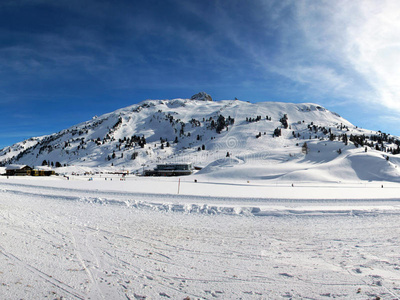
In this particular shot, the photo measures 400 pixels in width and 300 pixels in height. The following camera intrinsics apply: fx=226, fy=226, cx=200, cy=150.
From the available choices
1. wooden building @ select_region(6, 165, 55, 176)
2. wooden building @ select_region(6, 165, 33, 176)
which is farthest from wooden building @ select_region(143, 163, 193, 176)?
wooden building @ select_region(6, 165, 33, 176)

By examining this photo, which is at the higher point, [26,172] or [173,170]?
[173,170]

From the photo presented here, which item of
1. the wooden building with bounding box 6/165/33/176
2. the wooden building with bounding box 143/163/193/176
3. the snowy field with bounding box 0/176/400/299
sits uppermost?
the wooden building with bounding box 143/163/193/176

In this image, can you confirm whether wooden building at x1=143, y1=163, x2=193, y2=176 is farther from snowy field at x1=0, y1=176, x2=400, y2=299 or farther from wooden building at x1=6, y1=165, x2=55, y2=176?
snowy field at x1=0, y1=176, x2=400, y2=299

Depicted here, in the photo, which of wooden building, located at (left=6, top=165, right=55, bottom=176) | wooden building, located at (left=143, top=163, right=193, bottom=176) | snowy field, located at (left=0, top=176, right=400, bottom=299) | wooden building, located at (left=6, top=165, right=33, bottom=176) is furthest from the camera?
wooden building, located at (left=143, top=163, right=193, bottom=176)

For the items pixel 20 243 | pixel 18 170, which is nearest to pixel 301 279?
pixel 20 243

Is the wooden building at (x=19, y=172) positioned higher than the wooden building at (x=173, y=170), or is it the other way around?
the wooden building at (x=173, y=170)

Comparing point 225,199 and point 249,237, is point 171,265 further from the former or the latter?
point 225,199

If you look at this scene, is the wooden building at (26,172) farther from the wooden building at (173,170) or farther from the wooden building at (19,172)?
the wooden building at (173,170)

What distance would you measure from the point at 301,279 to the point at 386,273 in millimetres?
2443

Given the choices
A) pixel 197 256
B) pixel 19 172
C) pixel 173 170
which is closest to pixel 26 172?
pixel 19 172

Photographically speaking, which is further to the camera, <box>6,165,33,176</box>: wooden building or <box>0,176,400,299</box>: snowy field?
<box>6,165,33,176</box>: wooden building

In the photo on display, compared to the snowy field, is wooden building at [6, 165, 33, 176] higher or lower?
lower

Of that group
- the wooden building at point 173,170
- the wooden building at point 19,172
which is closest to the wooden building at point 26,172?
the wooden building at point 19,172

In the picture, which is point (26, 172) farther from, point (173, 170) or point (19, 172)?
point (173, 170)
